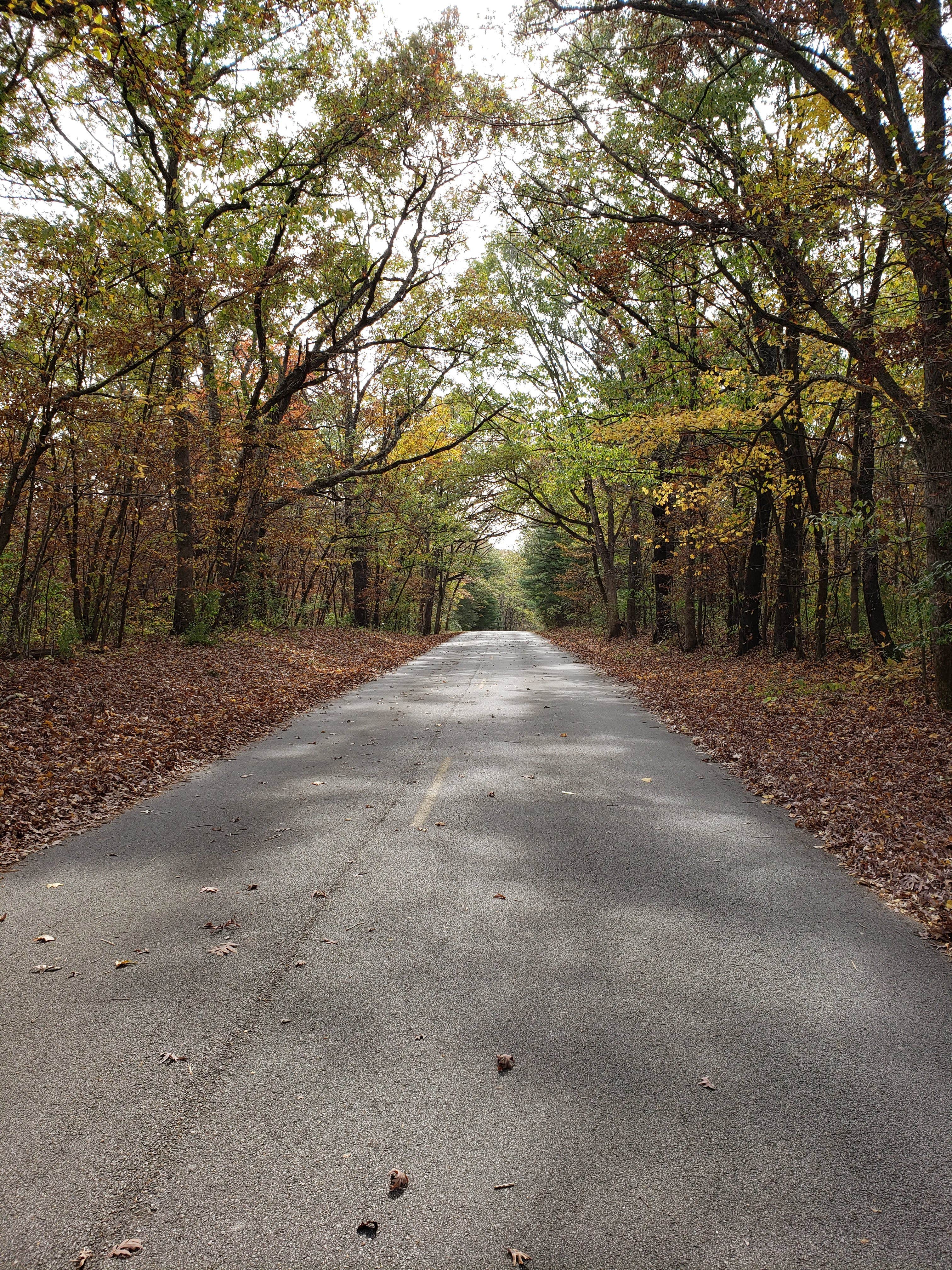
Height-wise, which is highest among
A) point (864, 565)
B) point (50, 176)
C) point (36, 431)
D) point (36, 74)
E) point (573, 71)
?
point (573, 71)

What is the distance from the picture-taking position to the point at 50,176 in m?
11.3

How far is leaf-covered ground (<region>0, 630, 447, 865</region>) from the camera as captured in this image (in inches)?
248

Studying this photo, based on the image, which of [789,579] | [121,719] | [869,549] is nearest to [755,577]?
[789,579]

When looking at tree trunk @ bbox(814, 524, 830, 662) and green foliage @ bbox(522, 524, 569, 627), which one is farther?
green foliage @ bbox(522, 524, 569, 627)

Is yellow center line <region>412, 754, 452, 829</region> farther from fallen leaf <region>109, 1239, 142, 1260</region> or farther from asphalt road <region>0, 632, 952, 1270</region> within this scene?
fallen leaf <region>109, 1239, 142, 1260</region>

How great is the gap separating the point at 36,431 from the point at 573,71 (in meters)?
10.7

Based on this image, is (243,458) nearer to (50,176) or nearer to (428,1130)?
(50,176)

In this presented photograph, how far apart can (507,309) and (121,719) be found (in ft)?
60.6

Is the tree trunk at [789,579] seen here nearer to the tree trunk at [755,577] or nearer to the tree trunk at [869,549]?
the tree trunk at [755,577]

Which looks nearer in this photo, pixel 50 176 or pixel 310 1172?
pixel 310 1172

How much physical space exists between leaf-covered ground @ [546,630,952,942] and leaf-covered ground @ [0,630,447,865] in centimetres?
657

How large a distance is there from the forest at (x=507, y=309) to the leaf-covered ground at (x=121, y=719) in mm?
1770

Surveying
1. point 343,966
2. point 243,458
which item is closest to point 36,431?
point 243,458

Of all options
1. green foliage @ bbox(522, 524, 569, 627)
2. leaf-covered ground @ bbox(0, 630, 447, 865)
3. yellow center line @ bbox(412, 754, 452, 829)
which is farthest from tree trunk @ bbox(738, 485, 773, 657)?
green foliage @ bbox(522, 524, 569, 627)
